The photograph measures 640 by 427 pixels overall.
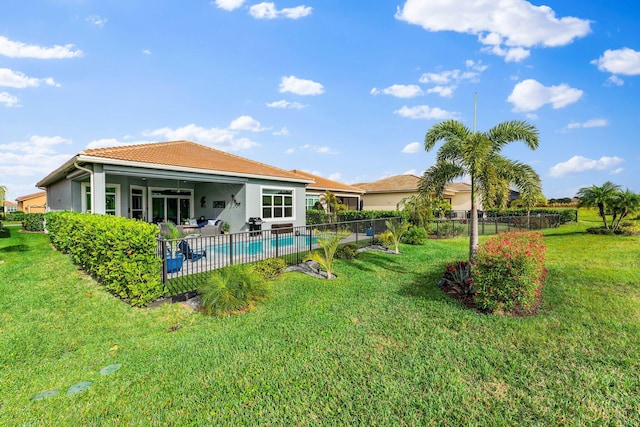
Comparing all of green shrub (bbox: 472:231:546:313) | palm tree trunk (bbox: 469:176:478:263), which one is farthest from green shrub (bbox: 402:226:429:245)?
green shrub (bbox: 472:231:546:313)

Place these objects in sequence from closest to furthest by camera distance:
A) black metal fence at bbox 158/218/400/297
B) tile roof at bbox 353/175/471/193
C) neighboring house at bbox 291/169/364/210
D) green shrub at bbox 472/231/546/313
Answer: green shrub at bbox 472/231/546/313 → black metal fence at bbox 158/218/400/297 → neighboring house at bbox 291/169/364/210 → tile roof at bbox 353/175/471/193

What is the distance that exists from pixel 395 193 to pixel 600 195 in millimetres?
13951

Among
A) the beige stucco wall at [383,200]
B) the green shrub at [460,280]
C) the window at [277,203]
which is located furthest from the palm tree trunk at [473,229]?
the beige stucco wall at [383,200]

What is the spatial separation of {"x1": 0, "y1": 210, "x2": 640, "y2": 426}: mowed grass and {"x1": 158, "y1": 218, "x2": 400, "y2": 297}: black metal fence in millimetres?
984

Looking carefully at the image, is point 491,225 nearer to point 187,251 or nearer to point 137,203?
point 187,251

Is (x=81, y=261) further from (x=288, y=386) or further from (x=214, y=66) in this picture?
(x=214, y=66)

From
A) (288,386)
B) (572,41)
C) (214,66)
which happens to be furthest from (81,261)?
(572,41)

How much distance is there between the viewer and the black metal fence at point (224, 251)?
6.57 meters

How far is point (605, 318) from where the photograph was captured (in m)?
5.29

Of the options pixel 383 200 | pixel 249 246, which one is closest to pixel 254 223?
pixel 249 246

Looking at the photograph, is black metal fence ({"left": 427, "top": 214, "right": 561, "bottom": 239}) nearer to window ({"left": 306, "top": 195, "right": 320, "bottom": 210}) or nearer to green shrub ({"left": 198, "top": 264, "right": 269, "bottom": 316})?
window ({"left": 306, "top": 195, "right": 320, "bottom": 210})

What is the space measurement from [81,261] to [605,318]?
12.0 meters

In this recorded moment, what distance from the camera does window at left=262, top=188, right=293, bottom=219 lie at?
16.3 m

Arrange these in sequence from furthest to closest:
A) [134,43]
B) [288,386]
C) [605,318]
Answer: [134,43]
[605,318]
[288,386]
